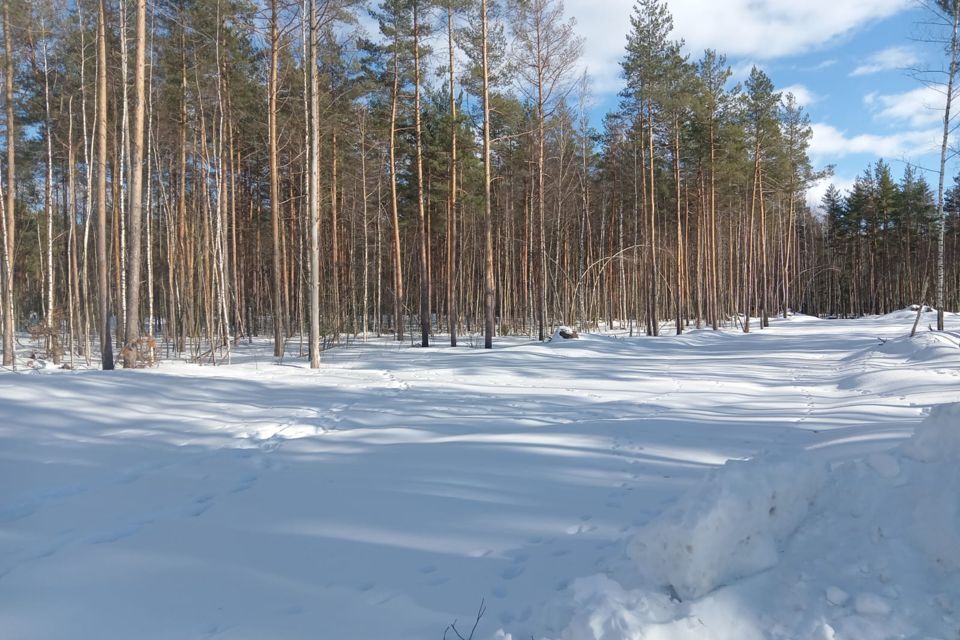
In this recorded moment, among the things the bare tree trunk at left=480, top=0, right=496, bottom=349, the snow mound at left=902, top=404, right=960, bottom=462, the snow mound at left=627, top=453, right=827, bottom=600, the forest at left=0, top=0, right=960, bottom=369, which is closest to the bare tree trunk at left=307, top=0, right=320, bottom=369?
the forest at left=0, top=0, right=960, bottom=369

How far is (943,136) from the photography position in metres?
14.9

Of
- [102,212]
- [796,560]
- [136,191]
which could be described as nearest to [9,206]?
[102,212]

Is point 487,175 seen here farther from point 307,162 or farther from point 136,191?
point 136,191

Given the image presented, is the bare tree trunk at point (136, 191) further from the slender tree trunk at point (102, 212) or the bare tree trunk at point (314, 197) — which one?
the bare tree trunk at point (314, 197)

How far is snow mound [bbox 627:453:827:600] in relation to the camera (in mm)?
2410

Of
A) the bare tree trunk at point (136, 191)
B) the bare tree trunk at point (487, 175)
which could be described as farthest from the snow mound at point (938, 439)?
the bare tree trunk at point (487, 175)

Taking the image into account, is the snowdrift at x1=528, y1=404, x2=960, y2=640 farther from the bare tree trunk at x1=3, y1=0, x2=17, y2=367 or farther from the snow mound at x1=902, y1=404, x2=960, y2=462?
the bare tree trunk at x1=3, y1=0, x2=17, y2=367

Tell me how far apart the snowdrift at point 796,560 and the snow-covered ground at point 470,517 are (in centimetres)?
1

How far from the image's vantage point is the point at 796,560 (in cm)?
245

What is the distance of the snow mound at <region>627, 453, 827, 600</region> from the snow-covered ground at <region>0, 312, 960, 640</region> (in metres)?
0.01

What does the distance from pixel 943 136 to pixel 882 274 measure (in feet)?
118

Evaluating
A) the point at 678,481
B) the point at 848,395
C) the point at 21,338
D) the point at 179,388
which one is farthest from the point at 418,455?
the point at 21,338

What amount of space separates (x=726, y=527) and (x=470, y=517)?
66.5 inches

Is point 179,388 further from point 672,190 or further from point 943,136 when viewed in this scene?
point 672,190
